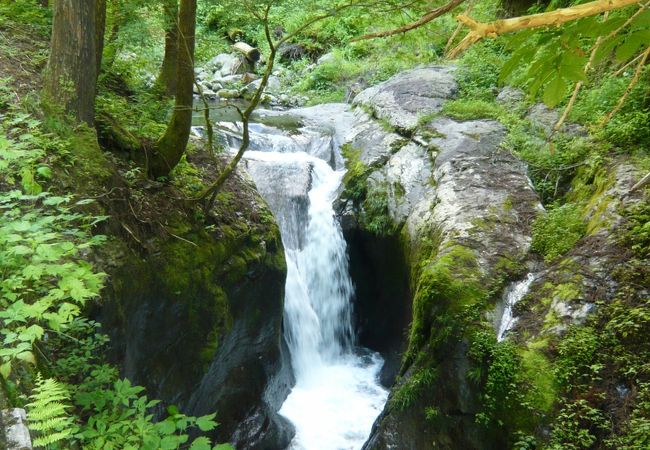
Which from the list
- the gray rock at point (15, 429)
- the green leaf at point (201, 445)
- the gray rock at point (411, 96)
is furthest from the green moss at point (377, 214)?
the gray rock at point (15, 429)

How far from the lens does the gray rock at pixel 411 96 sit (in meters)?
8.73

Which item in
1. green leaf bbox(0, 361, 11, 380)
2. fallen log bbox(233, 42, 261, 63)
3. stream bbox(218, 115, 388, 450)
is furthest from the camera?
fallen log bbox(233, 42, 261, 63)

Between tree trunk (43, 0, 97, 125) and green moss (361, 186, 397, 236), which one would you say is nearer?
tree trunk (43, 0, 97, 125)

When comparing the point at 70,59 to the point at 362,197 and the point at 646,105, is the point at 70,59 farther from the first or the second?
the point at 646,105

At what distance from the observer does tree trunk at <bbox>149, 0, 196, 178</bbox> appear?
4609 millimetres

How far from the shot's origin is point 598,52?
148 cm

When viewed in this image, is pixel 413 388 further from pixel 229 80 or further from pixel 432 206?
pixel 229 80

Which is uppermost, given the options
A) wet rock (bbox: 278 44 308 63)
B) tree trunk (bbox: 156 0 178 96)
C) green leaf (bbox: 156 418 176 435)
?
wet rock (bbox: 278 44 308 63)

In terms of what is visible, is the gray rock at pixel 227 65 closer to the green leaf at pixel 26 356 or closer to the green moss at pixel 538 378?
the green moss at pixel 538 378

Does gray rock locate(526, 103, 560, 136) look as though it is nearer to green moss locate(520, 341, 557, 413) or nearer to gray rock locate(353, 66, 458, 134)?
gray rock locate(353, 66, 458, 134)

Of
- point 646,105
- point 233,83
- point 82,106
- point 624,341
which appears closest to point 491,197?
point 646,105

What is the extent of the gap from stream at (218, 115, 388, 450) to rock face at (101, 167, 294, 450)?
44 centimetres

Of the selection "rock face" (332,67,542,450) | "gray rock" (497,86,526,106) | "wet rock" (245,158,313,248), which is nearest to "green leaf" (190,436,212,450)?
"rock face" (332,67,542,450)

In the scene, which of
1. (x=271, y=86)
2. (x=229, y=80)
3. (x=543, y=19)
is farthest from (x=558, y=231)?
(x=229, y=80)
